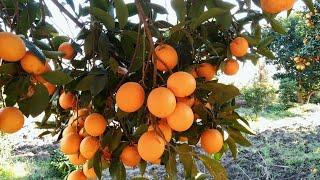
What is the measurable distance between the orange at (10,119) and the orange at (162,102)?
0.32m

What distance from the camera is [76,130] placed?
1.20m

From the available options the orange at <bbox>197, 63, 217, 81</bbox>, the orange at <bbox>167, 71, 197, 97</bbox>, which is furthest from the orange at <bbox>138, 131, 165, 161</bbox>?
the orange at <bbox>197, 63, 217, 81</bbox>

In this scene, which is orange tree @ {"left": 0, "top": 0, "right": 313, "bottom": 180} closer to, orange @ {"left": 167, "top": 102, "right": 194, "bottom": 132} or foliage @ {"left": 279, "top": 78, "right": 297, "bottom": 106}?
orange @ {"left": 167, "top": 102, "right": 194, "bottom": 132}

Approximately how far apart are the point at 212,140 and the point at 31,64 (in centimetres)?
51

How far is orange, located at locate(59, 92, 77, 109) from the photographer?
120cm

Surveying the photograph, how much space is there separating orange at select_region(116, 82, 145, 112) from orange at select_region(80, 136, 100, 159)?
0.24 metres

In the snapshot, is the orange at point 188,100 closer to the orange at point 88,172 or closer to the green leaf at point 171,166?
the green leaf at point 171,166

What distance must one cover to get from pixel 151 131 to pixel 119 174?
33 cm

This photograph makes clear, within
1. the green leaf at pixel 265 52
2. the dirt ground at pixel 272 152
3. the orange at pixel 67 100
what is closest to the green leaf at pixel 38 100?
the orange at pixel 67 100

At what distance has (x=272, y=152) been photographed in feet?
15.8

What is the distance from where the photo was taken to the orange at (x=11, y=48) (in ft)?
2.78

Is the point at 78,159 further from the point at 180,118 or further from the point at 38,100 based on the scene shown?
the point at 180,118

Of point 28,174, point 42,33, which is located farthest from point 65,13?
point 28,174

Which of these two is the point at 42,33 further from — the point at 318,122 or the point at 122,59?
the point at 318,122
